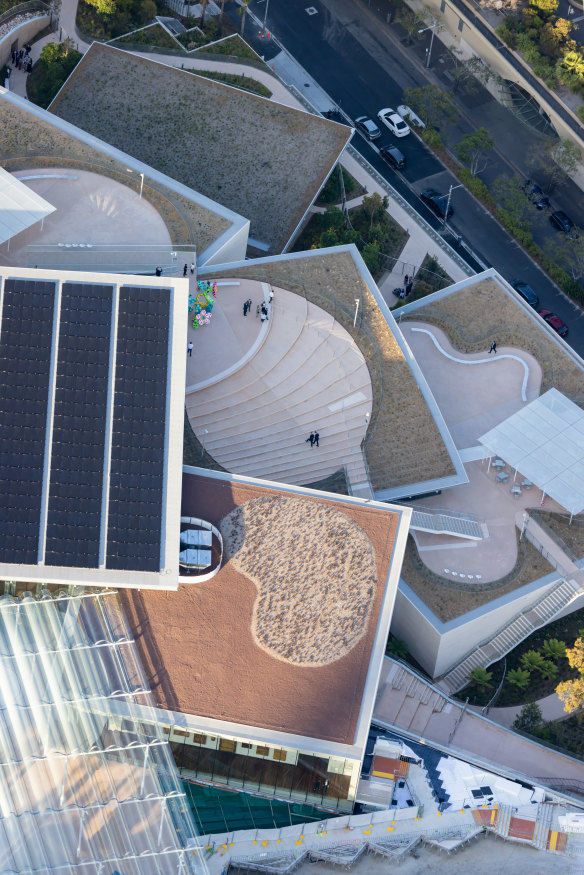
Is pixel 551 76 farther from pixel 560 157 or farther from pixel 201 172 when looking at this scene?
pixel 201 172

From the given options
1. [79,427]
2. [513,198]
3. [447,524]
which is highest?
[513,198]

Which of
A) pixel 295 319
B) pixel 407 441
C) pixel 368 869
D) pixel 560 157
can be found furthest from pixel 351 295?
pixel 368 869

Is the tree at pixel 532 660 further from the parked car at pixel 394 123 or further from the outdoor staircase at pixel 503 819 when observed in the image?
the parked car at pixel 394 123

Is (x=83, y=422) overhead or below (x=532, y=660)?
below

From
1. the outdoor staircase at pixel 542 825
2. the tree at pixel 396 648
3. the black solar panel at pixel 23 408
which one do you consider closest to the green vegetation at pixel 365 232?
the black solar panel at pixel 23 408

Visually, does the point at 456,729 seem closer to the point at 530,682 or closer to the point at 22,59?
the point at 530,682

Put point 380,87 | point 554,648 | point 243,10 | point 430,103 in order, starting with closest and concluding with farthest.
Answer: point 554,648 → point 430,103 → point 380,87 → point 243,10

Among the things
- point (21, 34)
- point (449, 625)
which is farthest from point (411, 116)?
point (449, 625)
